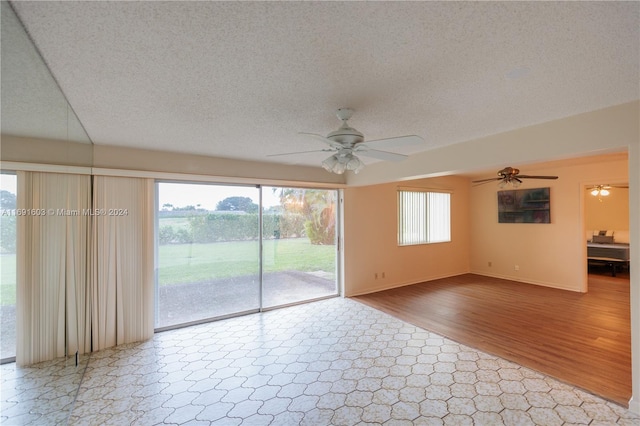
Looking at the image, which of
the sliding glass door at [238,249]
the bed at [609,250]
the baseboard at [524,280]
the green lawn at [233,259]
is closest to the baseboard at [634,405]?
the sliding glass door at [238,249]

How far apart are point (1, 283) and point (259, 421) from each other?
1.83 meters

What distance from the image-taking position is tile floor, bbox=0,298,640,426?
2.13 meters

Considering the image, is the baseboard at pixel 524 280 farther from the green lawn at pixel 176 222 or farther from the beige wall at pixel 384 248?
the green lawn at pixel 176 222

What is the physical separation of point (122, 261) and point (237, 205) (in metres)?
1.64

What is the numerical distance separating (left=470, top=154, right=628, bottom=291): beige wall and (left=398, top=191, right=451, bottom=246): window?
1.03m

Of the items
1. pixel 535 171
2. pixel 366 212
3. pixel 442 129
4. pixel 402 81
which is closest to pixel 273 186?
pixel 366 212

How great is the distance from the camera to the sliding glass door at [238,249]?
397 cm

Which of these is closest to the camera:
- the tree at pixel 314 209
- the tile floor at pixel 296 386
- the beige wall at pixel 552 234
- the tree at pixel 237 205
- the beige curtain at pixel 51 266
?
the beige curtain at pixel 51 266

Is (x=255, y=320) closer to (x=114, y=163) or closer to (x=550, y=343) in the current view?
(x=114, y=163)

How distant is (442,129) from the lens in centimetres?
291

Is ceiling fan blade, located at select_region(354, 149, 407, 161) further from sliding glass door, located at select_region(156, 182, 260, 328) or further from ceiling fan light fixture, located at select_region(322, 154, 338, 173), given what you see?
sliding glass door, located at select_region(156, 182, 260, 328)

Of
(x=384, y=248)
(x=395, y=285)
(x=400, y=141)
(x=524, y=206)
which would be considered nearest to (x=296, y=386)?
(x=400, y=141)

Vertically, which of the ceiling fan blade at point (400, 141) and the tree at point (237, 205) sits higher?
the ceiling fan blade at point (400, 141)

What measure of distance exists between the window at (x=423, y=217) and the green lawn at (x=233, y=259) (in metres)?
1.84
